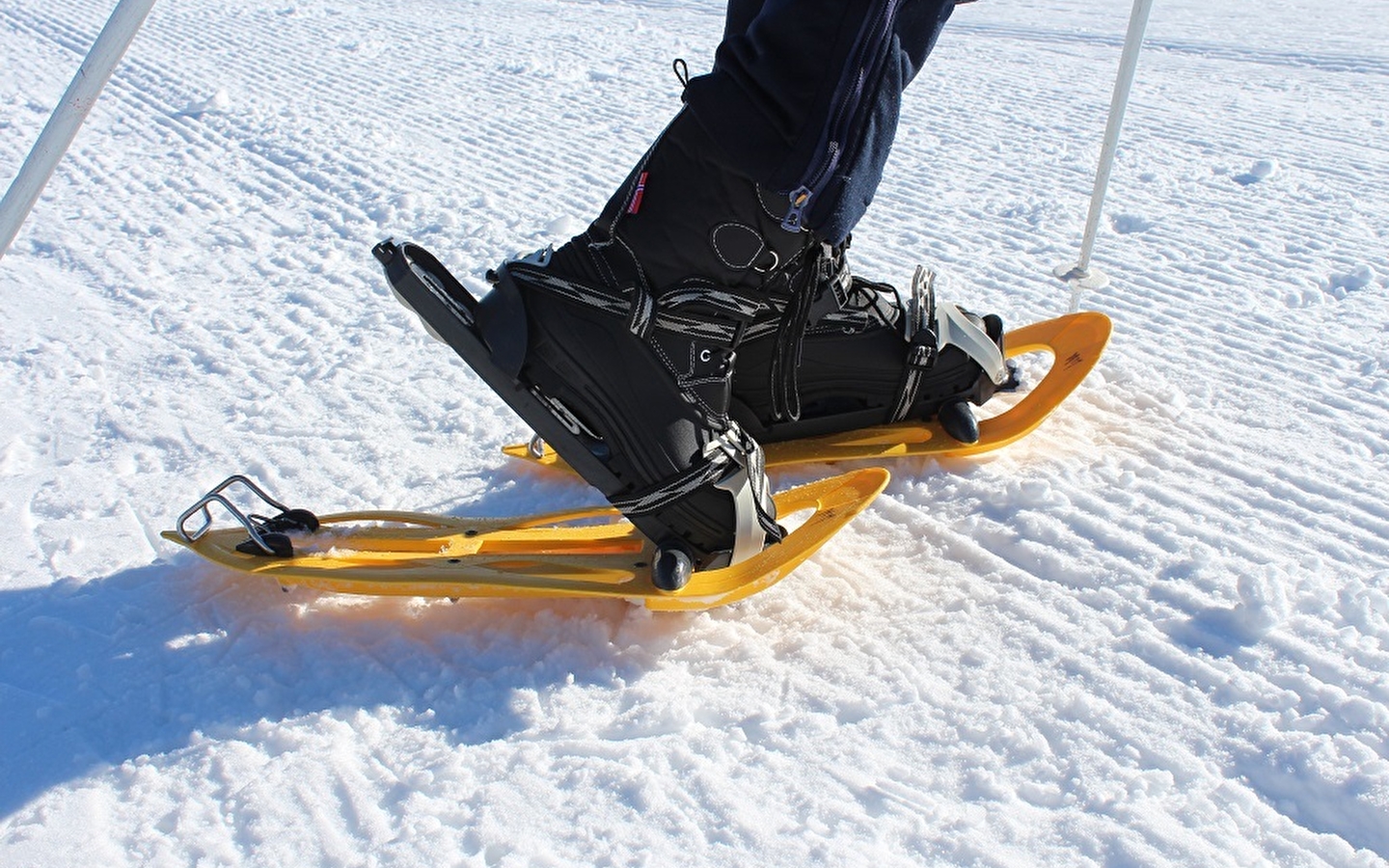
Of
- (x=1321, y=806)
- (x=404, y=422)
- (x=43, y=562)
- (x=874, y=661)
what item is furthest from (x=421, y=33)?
(x=1321, y=806)

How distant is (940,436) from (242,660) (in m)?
1.42

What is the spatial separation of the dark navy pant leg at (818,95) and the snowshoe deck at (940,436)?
71 cm

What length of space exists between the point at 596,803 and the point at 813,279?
965 millimetres

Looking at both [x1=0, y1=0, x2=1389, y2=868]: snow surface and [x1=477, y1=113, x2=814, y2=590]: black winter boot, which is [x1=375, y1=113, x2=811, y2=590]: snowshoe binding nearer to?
[x1=477, y1=113, x2=814, y2=590]: black winter boot

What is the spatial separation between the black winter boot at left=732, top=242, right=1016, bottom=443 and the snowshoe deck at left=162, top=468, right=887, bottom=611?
238mm

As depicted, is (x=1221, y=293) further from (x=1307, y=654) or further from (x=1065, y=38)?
(x=1065, y=38)

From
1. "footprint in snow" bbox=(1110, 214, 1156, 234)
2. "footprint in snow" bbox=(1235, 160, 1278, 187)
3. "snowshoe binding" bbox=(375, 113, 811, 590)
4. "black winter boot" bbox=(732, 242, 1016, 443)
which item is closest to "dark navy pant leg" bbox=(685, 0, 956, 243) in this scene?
"snowshoe binding" bbox=(375, 113, 811, 590)

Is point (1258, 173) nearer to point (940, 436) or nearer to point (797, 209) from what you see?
point (940, 436)

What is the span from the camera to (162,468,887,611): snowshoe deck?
1738mm

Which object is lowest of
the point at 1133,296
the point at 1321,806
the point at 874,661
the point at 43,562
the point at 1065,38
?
the point at 43,562

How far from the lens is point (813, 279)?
6.22 ft

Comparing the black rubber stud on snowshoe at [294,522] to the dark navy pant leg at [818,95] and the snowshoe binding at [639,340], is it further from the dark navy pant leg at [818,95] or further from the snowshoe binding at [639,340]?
the dark navy pant leg at [818,95]

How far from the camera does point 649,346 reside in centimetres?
178

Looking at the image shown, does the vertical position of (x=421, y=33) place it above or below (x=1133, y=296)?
below
